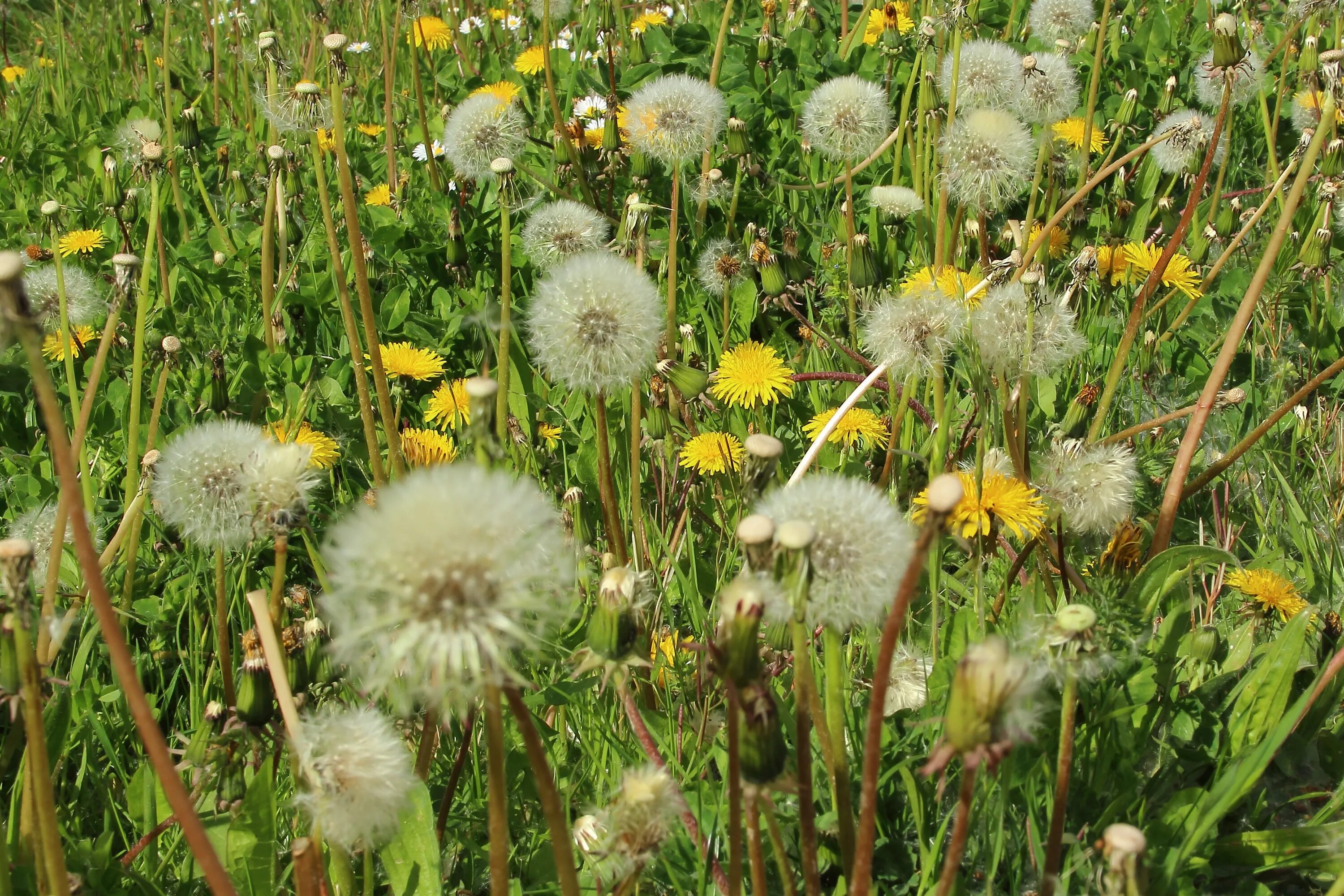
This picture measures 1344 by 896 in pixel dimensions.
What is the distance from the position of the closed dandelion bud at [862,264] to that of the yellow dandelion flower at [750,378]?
0.26 meters

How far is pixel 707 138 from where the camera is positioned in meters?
2.49

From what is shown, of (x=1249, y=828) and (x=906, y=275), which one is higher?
(x=906, y=275)

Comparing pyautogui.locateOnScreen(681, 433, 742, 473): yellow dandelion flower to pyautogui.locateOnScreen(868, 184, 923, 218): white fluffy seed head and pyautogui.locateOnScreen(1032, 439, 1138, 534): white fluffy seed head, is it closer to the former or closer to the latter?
pyautogui.locateOnScreen(1032, 439, 1138, 534): white fluffy seed head

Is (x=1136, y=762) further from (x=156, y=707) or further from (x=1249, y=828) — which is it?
(x=156, y=707)

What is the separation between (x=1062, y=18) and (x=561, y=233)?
1685 mm

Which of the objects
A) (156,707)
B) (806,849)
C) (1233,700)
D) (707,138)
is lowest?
(156,707)

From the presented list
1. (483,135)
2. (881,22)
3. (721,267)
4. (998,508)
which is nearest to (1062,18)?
(881,22)

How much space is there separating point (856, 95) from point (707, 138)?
466mm

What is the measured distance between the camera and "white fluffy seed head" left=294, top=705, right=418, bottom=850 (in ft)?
3.52

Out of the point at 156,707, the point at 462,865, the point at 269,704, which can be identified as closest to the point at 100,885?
the point at 269,704

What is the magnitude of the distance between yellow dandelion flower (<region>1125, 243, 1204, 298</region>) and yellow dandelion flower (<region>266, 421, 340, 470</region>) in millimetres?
1667

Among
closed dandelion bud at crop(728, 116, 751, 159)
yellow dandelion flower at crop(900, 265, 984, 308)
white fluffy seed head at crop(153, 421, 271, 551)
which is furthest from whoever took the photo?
closed dandelion bud at crop(728, 116, 751, 159)

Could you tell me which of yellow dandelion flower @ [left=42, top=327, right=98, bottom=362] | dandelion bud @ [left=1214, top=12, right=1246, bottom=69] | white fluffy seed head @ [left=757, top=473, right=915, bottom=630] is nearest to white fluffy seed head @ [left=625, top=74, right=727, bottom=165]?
dandelion bud @ [left=1214, top=12, right=1246, bottom=69]

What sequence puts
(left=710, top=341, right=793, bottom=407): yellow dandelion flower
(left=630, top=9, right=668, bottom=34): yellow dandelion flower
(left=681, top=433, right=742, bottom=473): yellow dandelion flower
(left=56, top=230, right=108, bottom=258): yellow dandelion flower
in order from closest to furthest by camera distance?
(left=681, top=433, right=742, bottom=473): yellow dandelion flower
(left=710, top=341, right=793, bottom=407): yellow dandelion flower
(left=56, top=230, right=108, bottom=258): yellow dandelion flower
(left=630, top=9, right=668, bottom=34): yellow dandelion flower
